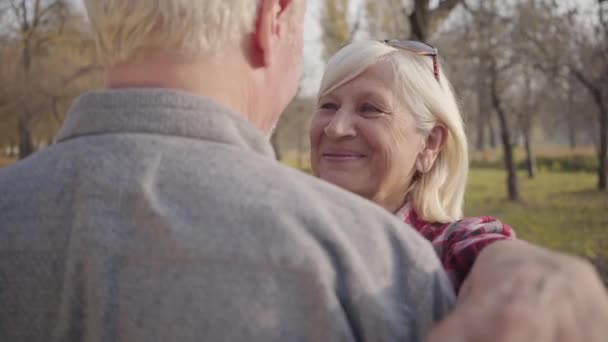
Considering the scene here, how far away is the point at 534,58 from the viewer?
17219 millimetres

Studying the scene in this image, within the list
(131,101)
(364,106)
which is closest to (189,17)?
(131,101)

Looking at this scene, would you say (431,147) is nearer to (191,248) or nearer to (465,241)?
(465,241)

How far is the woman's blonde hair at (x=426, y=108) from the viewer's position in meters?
2.39

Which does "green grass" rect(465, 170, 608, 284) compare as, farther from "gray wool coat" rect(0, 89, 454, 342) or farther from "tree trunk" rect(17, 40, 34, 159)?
"tree trunk" rect(17, 40, 34, 159)

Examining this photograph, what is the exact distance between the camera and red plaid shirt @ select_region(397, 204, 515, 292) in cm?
150

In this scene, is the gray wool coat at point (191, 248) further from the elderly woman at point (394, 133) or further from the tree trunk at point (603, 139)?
the tree trunk at point (603, 139)

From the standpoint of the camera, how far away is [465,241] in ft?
5.20

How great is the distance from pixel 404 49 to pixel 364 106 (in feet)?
0.99

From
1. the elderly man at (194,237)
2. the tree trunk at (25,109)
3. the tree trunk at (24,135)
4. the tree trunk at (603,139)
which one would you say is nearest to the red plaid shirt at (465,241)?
the elderly man at (194,237)

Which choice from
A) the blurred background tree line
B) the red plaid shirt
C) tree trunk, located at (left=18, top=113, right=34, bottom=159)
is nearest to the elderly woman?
the red plaid shirt

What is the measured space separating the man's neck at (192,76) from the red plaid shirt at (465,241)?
0.74m

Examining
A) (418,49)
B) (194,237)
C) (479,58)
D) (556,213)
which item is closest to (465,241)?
(194,237)

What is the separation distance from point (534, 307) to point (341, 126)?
166cm

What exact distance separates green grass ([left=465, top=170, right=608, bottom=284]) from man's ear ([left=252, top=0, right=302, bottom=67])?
6.80m
